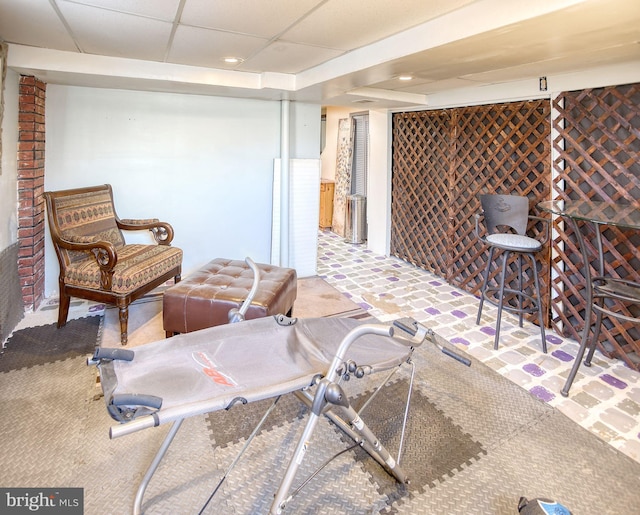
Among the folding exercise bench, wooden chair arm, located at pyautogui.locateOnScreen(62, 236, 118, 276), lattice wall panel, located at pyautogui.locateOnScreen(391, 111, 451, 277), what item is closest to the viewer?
the folding exercise bench

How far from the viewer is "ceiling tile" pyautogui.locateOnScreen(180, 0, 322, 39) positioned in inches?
68.1

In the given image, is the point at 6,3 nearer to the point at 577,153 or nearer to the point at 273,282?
the point at 273,282

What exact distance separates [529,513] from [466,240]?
9.16 feet

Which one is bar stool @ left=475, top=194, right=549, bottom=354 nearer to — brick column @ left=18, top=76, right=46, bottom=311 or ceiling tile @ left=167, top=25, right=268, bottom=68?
ceiling tile @ left=167, top=25, right=268, bottom=68

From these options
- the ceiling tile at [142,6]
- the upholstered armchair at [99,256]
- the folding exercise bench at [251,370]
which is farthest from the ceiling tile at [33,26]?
the folding exercise bench at [251,370]

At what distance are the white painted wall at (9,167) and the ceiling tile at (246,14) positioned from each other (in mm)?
1508

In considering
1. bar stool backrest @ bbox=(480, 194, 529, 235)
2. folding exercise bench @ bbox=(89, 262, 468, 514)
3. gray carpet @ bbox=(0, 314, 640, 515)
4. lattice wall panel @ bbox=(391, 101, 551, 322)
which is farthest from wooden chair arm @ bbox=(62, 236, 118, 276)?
lattice wall panel @ bbox=(391, 101, 551, 322)

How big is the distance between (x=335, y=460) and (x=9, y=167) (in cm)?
278

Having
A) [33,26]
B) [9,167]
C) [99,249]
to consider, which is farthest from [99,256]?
[33,26]

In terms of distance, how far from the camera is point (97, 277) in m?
2.54

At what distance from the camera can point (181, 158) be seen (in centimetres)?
357

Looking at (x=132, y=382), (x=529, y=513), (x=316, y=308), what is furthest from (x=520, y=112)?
(x=132, y=382)

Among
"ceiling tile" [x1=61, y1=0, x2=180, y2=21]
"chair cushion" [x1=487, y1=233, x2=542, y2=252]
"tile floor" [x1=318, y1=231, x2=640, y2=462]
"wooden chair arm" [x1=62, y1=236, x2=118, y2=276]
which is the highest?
"ceiling tile" [x1=61, y1=0, x2=180, y2=21]

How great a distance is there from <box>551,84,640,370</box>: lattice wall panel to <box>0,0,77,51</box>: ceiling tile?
308 cm
